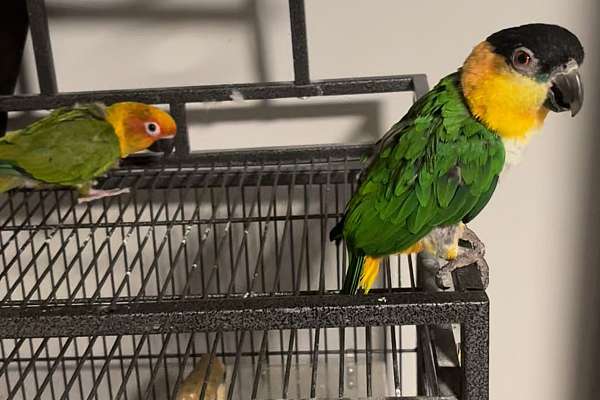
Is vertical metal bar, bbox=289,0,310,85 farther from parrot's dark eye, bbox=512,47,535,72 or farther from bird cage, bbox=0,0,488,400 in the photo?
parrot's dark eye, bbox=512,47,535,72

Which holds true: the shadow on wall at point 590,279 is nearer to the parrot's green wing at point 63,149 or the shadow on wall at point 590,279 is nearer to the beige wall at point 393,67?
the beige wall at point 393,67

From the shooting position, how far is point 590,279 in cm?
126

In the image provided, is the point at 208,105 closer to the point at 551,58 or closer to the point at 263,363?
the point at 263,363

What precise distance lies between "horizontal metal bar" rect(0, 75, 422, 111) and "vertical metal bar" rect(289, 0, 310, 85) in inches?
→ 0.6

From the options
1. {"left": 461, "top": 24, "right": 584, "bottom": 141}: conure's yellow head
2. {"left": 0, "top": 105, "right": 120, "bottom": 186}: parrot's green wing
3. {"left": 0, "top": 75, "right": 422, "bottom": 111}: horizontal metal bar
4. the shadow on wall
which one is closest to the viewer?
{"left": 461, "top": 24, "right": 584, "bottom": 141}: conure's yellow head

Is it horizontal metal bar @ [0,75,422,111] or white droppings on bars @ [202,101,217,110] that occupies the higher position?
horizontal metal bar @ [0,75,422,111]

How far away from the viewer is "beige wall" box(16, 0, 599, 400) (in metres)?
1.12

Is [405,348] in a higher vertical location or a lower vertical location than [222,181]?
lower

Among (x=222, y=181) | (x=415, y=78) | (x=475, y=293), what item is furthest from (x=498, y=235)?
(x=475, y=293)

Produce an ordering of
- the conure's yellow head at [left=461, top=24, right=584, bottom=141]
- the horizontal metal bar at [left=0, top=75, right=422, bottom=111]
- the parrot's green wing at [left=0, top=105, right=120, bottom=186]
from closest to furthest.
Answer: the conure's yellow head at [left=461, top=24, right=584, bottom=141] → the parrot's green wing at [left=0, top=105, right=120, bottom=186] → the horizontal metal bar at [left=0, top=75, right=422, bottom=111]

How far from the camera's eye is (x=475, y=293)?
640 millimetres

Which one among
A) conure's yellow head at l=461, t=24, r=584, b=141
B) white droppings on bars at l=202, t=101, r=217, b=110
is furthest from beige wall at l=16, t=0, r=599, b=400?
conure's yellow head at l=461, t=24, r=584, b=141

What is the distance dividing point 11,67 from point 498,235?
30.7 inches

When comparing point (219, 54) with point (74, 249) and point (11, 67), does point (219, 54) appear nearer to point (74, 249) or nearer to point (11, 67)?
point (11, 67)
